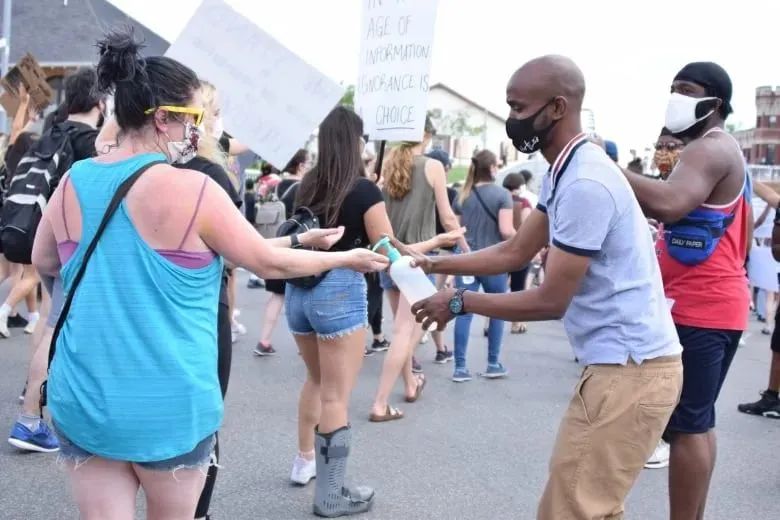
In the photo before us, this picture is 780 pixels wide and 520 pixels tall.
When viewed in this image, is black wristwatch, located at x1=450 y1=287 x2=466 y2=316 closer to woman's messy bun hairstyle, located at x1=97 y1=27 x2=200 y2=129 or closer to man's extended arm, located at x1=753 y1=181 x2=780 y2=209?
woman's messy bun hairstyle, located at x1=97 y1=27 x2=200 y2=129

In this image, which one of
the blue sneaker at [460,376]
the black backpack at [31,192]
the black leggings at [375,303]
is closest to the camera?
the black backpack at [31,192]

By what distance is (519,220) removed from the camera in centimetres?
1000

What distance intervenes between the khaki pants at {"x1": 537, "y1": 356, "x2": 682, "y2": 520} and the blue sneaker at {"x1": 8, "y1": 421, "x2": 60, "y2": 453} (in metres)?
3.26

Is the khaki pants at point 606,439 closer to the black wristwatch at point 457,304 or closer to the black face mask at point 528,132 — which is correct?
the black wristwatch at point 457,304

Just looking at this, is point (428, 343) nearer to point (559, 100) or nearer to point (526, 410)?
point (526, 410)

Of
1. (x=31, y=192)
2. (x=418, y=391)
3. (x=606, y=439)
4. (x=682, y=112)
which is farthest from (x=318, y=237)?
(x=418, y=391)

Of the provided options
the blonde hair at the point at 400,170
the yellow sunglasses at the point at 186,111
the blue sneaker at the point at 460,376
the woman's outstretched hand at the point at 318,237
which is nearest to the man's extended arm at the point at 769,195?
the blonde hair at the point at 400,170

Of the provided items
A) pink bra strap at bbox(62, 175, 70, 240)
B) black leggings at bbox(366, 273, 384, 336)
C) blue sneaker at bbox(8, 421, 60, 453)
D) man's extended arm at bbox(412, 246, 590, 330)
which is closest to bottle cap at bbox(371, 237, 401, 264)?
man's extended arm at bbox(412, 246, 590, 330)

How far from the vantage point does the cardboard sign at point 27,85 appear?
6840 mm

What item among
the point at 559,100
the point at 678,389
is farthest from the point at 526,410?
the point at 559,100

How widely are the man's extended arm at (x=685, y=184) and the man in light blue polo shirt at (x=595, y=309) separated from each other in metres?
0.50

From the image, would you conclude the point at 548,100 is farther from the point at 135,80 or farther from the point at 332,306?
the point at 332,306

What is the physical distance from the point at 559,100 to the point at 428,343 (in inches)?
269

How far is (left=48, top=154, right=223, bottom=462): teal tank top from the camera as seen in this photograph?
2252 millimetres
